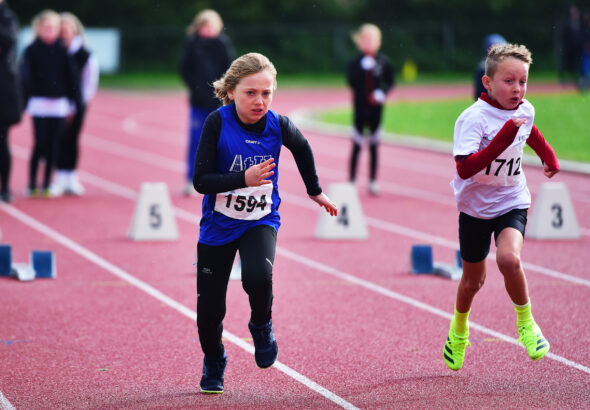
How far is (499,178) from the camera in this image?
5.52m

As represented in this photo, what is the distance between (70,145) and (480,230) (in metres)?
8.82

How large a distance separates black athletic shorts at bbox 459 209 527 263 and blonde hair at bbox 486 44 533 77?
79 centimetres

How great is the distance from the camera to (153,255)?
9.70m

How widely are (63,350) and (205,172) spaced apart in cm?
192

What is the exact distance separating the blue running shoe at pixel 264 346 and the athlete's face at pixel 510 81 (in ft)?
5.71

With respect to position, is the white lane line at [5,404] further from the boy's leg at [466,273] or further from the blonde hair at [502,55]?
the blonde hair at [502,55]

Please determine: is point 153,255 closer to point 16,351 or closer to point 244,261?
point 16,351

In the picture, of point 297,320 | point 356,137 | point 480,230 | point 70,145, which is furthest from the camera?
point 356,137

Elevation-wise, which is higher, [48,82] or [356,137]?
[48,82]

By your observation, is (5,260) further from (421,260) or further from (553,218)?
(553,218)

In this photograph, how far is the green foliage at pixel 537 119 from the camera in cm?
1880

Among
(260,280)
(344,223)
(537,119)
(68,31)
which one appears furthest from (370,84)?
(537,119)

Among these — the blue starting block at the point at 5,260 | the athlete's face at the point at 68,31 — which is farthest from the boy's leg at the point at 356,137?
the blue starting block at the point at 5,260

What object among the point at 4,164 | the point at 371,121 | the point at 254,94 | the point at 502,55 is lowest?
the point at 4,164
